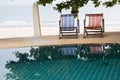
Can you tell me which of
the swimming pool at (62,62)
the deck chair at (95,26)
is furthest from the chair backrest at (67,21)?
the swimming pool at (62,62)

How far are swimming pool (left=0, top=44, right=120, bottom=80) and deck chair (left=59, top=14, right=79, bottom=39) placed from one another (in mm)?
1489

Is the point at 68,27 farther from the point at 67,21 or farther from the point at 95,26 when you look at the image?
the point at 95,26

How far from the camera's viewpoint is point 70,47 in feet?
29.5

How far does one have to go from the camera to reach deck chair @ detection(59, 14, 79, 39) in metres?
10.5

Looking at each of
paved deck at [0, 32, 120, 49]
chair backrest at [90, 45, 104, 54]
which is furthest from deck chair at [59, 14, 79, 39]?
chair backrest at [90, 45, 104, 54]

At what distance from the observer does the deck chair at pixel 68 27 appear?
10.5 metres

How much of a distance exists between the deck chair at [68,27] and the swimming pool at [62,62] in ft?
4.88

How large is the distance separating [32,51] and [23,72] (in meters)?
2.08

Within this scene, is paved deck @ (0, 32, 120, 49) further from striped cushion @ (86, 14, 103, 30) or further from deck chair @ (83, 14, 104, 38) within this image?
striped cushion @ (86, 14, 103, 30)

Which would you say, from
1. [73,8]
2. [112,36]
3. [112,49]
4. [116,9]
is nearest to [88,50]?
[112,49]

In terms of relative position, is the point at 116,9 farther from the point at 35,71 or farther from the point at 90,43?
the point at 35,71

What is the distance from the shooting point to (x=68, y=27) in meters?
10.6

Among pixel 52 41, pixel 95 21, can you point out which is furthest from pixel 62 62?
pixel 95 21

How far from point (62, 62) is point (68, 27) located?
350 centimetres
